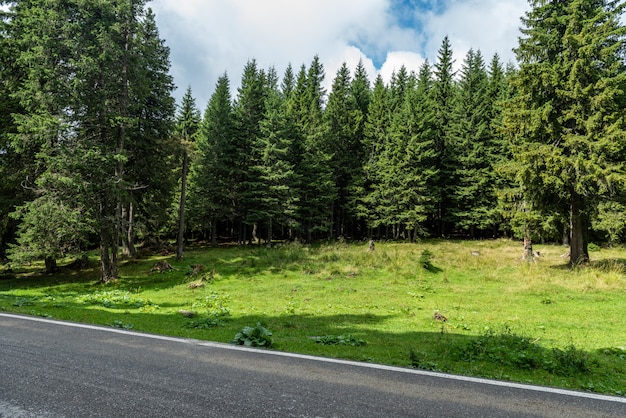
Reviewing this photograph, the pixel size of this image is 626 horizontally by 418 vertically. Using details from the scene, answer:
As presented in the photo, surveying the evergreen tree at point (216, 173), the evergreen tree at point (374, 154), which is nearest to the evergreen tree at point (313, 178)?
the evergreen tree at point (374, 154)

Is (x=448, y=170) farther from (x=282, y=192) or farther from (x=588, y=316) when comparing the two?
(x=588, y=316)

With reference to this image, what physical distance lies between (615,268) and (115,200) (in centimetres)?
2909

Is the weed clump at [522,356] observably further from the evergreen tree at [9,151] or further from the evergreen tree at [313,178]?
the evergreen tree at [313,178]

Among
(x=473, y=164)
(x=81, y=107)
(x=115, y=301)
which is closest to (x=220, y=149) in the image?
(x=81, y=107)

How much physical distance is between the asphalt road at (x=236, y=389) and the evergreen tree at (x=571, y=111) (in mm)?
18687

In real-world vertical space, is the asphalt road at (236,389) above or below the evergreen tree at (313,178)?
below

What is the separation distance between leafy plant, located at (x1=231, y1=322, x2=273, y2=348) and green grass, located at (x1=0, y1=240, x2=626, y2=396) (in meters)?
0.22

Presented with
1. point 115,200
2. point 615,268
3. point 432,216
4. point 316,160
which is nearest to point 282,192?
point 316,160

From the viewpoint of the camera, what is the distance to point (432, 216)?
45969 mm

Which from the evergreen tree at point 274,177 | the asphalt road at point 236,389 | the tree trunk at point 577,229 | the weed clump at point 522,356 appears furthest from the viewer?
the evergreen tree at point 274,177

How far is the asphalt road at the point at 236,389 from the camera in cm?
330

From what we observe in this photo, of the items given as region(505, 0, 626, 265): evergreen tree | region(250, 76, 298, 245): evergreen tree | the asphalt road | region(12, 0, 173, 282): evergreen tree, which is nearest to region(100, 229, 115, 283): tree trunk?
region(12, 0, 173, 282): evergreen tree

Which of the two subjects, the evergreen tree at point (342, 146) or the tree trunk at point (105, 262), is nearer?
the tree trunk at point (105, 262)

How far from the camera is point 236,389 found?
12.5ft
